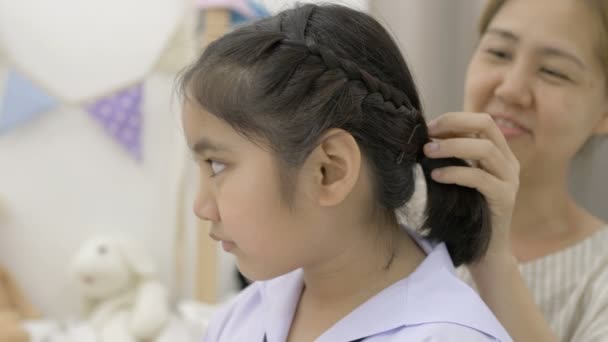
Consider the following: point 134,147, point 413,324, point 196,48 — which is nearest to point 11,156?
point 134,147

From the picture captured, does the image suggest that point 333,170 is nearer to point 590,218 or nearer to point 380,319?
point 380,319

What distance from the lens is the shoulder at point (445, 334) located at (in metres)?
0.64

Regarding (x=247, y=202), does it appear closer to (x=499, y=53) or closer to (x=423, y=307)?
(x=423, y=307)

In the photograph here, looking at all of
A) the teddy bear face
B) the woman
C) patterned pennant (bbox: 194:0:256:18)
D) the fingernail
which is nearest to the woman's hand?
the fingernail

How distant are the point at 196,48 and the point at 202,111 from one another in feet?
4.13

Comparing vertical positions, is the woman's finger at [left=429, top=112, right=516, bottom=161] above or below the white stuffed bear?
above

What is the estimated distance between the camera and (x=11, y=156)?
1932mm

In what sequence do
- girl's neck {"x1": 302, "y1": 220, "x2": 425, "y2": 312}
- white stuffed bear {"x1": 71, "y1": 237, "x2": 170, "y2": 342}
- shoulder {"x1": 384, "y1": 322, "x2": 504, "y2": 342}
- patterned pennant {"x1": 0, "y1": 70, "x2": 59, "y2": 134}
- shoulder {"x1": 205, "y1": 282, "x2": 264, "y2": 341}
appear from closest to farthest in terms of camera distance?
shoulder {"x1": 384, "y1": 322, "x2": 504, "y2": 342} → girl's neck {"x1": 302, "y1": 220, "x2": 425, "y2": 312} → shoulder {"x1": 205, "y1": 282, "x2": 264, "y2": 341} → white stuffed bear {"x1": 71, "y1": 237, "x2": 170, "y2": 342} → patterned pennant {"x1": 0, "y1": 70, "x2": 59, "y2": 134}

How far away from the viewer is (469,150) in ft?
2.40

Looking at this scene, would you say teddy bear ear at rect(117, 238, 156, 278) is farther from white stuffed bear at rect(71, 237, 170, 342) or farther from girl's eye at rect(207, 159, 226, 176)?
girl's eye at rect(207, 159, 226, 176)

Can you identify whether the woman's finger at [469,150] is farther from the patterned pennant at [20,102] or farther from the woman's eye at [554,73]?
the patterned pennant at [20,102]

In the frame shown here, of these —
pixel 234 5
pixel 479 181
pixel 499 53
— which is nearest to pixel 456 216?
pixel 479 181

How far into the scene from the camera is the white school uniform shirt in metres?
0.65

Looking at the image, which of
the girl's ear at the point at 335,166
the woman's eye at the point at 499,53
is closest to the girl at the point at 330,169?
the girl's ear at the point at 335,166
